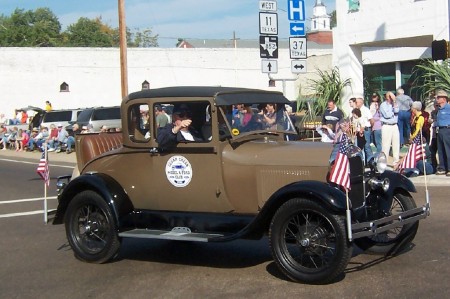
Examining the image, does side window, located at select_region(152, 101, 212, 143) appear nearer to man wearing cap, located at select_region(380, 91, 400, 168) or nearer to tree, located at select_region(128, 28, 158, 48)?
man wearing cap, located at select_region(380, 91, 400, 168)

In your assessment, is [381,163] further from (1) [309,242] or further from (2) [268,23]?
(2) [268,23]

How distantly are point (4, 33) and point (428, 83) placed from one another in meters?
72.4

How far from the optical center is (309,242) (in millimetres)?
6488

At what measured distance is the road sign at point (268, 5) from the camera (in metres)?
16.3

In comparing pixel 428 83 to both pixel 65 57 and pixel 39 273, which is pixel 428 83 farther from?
pixel 65 57

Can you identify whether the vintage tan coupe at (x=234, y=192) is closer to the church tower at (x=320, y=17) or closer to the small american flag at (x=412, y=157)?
the small american flag at (x=412, y=157)

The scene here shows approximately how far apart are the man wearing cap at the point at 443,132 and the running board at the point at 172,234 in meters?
8.49

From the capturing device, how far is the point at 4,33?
8188 centimetres

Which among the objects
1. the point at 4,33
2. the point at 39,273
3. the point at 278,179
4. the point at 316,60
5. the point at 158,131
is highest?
the point at 4,33

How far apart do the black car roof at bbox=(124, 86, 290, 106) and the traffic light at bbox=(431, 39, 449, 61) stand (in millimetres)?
8710

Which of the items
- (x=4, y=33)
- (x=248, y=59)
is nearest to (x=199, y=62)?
(x=248, y=59)

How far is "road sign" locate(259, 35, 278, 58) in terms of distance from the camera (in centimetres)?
1642

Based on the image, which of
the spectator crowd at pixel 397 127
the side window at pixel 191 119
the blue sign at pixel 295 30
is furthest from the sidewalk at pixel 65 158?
the side window at pixel 191 119

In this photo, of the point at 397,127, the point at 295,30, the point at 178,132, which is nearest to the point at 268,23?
the point at 295,30
